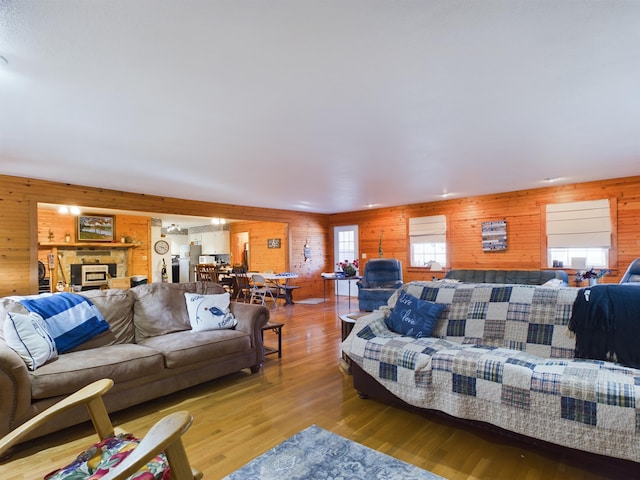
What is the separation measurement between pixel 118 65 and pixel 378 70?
1563 millimetres

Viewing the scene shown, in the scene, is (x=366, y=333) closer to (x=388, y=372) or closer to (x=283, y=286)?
(x=388, y=372)

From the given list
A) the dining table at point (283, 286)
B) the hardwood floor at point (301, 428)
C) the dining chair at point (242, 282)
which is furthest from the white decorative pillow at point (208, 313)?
the dining chair at point (242, 282)

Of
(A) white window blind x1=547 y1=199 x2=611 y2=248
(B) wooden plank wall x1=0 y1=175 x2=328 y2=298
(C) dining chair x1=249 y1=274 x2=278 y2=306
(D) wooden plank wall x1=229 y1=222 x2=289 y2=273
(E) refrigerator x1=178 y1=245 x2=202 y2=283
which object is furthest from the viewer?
(E) refrigerator x1=178 y1=245 x2=202 y2=283

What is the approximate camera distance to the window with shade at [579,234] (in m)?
5.88

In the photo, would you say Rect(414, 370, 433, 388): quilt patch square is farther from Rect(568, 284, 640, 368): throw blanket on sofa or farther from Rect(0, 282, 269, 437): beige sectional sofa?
Rect(0, 282, 269, 437): beige sectional sofa

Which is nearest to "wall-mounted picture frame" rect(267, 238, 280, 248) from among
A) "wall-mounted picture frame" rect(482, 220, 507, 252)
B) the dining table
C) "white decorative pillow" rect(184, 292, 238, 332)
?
the dining table

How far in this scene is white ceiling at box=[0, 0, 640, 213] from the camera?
1.68 metres

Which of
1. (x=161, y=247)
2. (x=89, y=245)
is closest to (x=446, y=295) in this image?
(x=89, y=245)

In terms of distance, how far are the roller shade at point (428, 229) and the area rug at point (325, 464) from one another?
633cm

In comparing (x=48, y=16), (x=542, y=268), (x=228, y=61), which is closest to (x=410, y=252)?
(x=542, y=268)

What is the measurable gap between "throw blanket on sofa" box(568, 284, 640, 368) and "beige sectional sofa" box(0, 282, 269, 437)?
9.08 feet

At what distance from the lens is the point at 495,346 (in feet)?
9.21

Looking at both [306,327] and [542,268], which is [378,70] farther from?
[542,268]

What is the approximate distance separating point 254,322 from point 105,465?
2256mm
